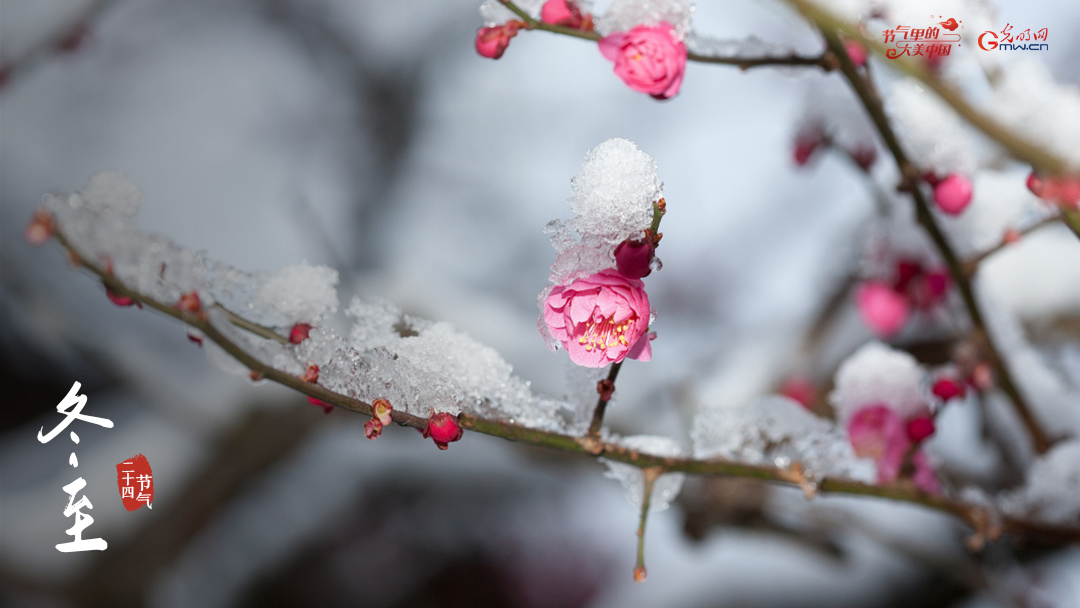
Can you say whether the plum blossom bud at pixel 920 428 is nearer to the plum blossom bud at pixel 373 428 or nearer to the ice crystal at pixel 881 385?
the ice crystal at pixel 881 385

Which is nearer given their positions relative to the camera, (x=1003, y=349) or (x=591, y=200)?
(x=591, y=200)

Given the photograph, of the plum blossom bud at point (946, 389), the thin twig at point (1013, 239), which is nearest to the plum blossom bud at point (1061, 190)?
the thin twig at point (1013, 239)

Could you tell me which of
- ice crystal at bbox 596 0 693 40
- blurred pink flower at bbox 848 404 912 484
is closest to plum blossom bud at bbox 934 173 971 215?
blurred pink flower at bbox 848 404 912 484

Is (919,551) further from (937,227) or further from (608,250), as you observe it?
(608,250)

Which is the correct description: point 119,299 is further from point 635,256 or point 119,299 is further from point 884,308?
point 884,308

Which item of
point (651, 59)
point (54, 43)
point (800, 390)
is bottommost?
point (651, 59)

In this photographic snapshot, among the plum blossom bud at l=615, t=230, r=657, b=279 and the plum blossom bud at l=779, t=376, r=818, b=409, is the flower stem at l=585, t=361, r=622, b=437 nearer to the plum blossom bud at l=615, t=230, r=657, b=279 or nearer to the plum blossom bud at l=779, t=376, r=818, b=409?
the plum blossom bud at l=615, t=230, r=657, b=279

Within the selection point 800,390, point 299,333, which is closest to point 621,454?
point 299,333

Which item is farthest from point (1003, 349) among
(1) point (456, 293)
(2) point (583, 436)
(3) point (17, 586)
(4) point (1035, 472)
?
(3) point (17, 586)
